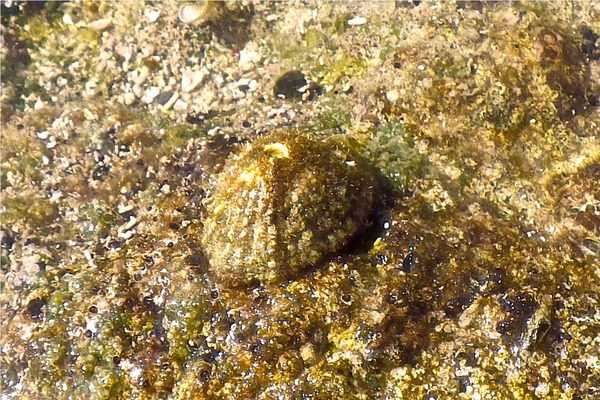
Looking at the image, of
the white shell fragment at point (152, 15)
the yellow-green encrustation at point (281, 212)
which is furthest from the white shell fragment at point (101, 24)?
the yellow-green encrustation at point (281, 212)

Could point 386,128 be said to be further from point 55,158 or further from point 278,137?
point 55,158

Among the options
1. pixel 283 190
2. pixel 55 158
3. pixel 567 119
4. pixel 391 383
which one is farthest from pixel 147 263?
pixel 567 119

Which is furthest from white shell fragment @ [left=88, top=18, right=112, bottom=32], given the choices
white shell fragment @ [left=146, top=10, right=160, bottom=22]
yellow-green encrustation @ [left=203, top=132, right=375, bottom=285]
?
yellow-green encrustation @ [left=203, top=132, right=375, bottom=285]

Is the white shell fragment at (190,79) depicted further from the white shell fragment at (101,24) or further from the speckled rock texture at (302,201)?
the white shell fragment at (101,24)

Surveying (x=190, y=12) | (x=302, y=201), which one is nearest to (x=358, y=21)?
(x=190, y=12)

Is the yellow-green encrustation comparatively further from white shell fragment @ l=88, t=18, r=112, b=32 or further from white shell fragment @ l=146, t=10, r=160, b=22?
white shell fragment @ l=88, t=18, r=112, b=32
